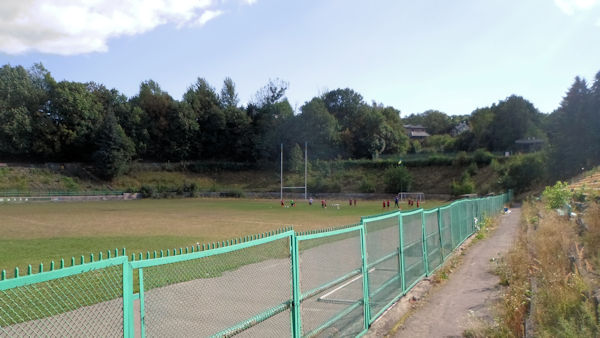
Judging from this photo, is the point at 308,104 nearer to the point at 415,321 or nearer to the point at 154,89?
the point at 154,89

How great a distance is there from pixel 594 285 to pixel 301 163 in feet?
261

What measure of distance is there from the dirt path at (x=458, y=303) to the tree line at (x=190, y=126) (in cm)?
7564

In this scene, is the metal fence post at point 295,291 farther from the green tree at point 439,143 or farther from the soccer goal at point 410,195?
the green tree at point 439,143

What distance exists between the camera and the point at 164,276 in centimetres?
400

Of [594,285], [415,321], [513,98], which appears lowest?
[415,321]

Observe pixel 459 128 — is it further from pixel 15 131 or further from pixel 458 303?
pixel 458 303

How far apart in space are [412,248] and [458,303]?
137 centimetres

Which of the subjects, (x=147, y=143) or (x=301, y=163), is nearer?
(x=301, y=163)

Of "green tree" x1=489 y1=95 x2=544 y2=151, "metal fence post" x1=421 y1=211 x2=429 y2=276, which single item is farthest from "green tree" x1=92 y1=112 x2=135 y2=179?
"metal fence post" x1=421 y1=211 x2=429 y2=276

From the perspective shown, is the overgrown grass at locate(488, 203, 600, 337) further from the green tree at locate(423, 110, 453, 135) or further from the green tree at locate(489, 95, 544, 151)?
the green tree at locate(423, 110, 453, 135)

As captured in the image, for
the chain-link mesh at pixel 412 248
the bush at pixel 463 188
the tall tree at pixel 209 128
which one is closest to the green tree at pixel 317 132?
the tall tree at pixel 209 128

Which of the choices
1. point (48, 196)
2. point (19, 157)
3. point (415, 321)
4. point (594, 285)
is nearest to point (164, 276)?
point (415, 321)

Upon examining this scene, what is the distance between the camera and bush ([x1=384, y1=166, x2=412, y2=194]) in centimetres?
6900

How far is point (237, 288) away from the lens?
441 centimetres
